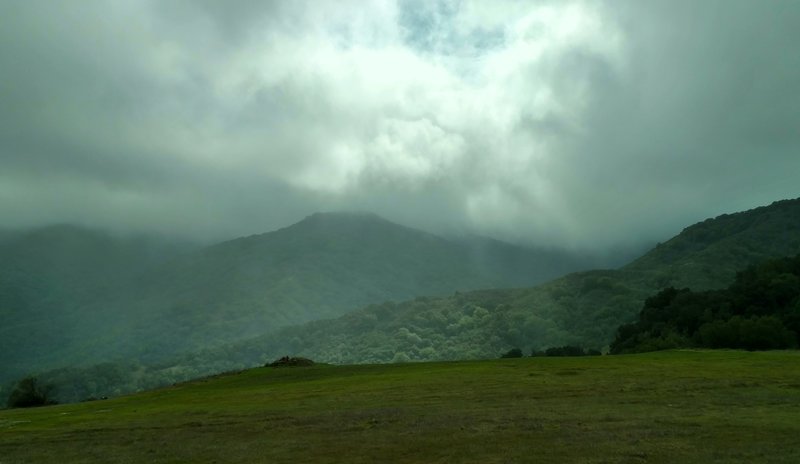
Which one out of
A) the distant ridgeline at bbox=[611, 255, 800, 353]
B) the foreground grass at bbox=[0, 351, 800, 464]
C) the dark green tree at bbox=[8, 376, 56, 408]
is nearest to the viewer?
the foreground grass at bbox=[0, 351, 800, 464]

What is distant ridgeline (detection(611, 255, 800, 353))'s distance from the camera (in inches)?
3610

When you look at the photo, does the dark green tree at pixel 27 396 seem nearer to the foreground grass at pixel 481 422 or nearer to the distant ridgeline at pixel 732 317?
the foreground grass at pixel 481 422

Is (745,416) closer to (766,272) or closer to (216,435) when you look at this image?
(216,435)

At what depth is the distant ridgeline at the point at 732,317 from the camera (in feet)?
301

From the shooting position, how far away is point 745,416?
92.4 feet

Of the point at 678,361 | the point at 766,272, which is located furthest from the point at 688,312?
the point at 678,361

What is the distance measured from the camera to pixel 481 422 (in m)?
30.7

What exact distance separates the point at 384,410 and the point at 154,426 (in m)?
14.8

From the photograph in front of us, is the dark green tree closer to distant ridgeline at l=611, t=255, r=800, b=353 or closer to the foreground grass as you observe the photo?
the foreground grass

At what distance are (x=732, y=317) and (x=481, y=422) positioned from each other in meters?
94.8

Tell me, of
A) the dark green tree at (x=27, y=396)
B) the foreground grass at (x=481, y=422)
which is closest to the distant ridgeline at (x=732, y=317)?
the foreground grass at (x=481, y=422)

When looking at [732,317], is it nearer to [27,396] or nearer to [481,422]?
[481,422]

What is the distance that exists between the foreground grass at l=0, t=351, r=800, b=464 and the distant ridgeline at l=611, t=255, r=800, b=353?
37628mm

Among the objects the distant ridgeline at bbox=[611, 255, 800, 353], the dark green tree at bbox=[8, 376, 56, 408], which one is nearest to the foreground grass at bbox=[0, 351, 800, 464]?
the distant ridgeline at bbox=[611, 255, 800, 353]
